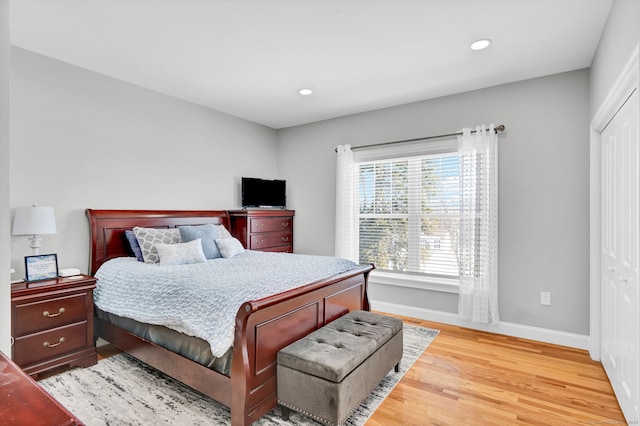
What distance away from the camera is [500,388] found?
8.05 feet

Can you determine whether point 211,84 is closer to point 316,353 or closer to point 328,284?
point 328,284

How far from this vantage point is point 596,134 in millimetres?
2938

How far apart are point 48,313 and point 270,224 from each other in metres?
2.60

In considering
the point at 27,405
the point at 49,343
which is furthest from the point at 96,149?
the point at 27,405

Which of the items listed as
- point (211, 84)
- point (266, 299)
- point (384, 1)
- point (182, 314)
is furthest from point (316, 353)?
point (211, 84)

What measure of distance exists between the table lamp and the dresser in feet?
6.58

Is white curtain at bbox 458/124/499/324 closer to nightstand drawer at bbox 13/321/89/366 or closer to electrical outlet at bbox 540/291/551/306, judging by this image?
electrical outlet at bbox 540/291/551/306

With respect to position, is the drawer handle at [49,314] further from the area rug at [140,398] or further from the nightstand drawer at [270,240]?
the nightstand drawer at [270,240]

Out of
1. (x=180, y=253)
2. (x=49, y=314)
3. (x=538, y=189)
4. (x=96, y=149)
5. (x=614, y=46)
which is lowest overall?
(x=49, y=314)

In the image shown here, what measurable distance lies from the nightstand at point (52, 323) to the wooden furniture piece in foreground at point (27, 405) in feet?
6.70

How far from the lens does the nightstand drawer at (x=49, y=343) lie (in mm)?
2395

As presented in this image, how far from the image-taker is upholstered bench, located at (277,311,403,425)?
6.09 ft

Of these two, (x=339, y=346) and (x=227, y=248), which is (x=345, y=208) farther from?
(x=339, y=346)

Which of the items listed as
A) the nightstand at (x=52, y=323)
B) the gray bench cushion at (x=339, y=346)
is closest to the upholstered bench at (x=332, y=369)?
the gray bench cushion at (x=339, y=346)
